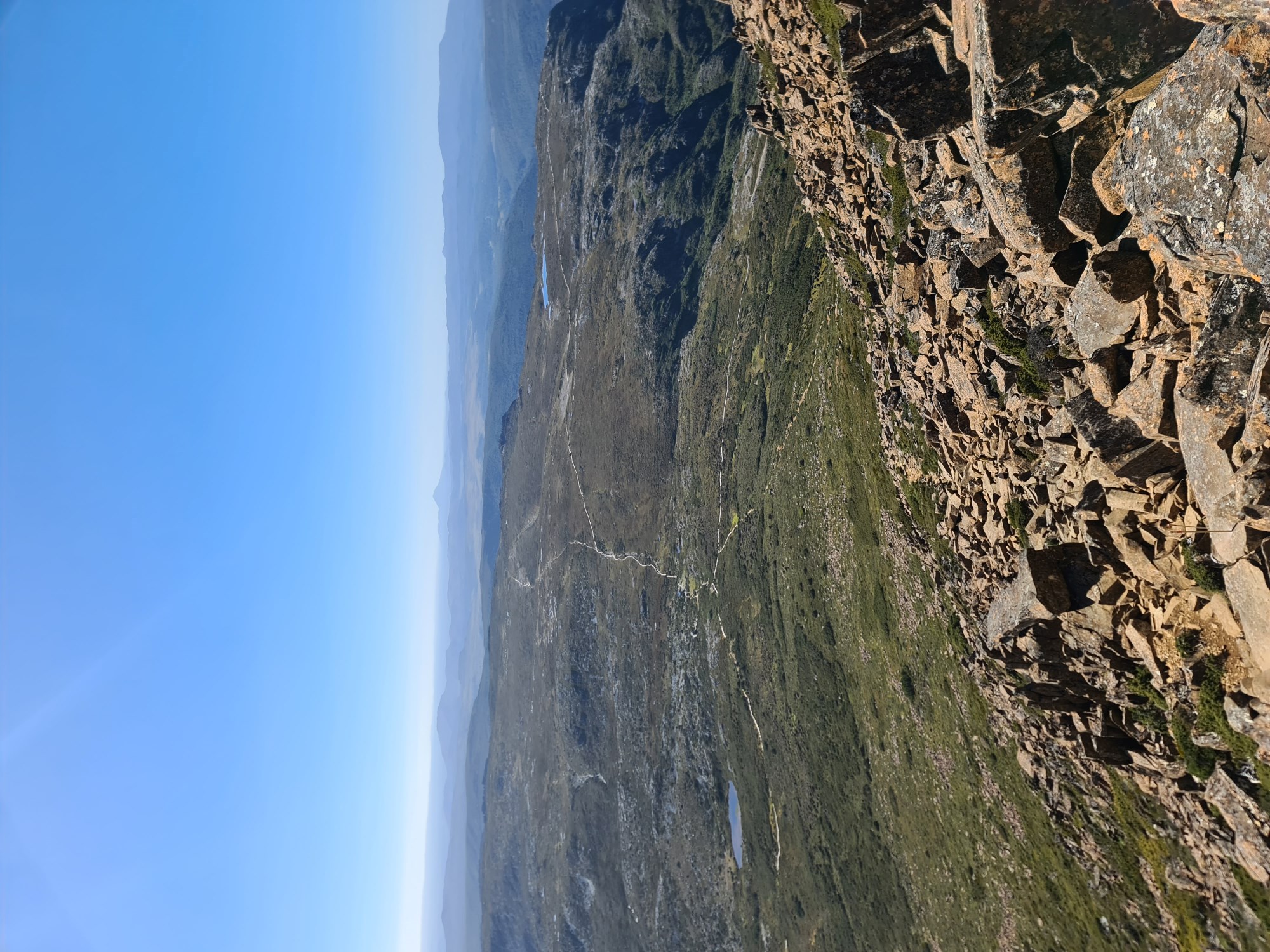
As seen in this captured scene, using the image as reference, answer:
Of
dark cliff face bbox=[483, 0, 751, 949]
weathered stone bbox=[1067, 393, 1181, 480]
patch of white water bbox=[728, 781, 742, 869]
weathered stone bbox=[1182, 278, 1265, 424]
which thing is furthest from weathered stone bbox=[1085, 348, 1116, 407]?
dark cliff face bbox=[483, 0, 751, 949]

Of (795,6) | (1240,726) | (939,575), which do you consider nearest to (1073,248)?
(1240,726)

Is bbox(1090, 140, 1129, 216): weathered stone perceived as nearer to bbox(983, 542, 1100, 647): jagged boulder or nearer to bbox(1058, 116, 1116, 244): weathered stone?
bbox(1058, 116, 1116, 244): weathered stone

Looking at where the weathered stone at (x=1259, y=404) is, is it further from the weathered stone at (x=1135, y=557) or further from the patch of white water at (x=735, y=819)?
the patch of white water at (x=735, y=819)

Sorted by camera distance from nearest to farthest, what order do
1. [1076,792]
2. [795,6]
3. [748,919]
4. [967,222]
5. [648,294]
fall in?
[967,222] → [1076,792] → [795,6] → [748,919] → [648,294]

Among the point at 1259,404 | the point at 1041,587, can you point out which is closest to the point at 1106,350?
the point at 1259,404

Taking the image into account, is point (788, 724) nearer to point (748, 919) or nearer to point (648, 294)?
point (748, 919)
